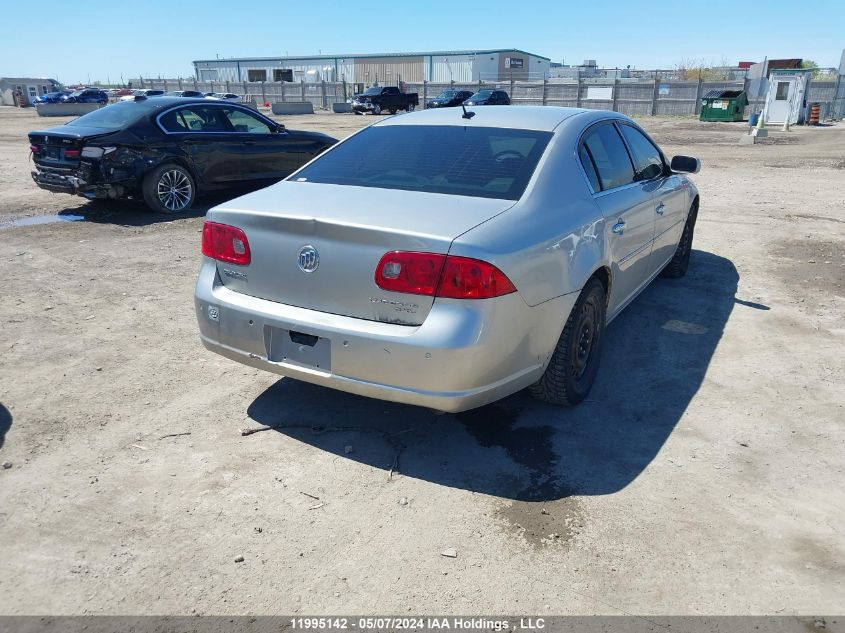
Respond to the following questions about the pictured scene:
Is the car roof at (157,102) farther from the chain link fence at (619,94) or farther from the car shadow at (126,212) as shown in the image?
the chain link fence at (619,94)

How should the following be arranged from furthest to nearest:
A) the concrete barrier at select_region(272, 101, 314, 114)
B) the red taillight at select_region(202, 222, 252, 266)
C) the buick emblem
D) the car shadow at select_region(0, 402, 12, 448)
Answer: the concrete barrier at select_region(272, 101, 314, 114) → the car shadow at select_region(0, 402, 12, 448) → the red taillight at select_region(202, 222, 252, 266) → the buick emblem

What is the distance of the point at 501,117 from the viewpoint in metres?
4.30

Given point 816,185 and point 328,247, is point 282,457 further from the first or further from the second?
point 816,185

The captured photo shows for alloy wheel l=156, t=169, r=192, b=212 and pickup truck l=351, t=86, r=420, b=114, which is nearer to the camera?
alloy wheel l=156, t=169, r=192, b=212

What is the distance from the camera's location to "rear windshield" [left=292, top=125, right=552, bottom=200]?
3650 mm

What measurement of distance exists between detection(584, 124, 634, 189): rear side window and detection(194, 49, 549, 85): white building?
61586mm

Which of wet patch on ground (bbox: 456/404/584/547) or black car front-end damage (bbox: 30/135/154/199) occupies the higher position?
black car front-end damage (bbox: 30/135/154/199)

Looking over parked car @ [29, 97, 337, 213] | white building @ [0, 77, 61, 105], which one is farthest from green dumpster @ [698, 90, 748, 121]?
white building @ [0, 77, 61, 105]

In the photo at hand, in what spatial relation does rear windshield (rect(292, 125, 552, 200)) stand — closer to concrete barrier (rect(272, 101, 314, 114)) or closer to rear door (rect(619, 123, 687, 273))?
rear door (rect(619, 123, 687, 273))

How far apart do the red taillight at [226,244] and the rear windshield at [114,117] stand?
242 inches

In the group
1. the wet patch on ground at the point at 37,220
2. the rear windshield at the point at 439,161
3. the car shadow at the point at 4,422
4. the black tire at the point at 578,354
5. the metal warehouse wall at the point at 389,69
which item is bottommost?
the car shadow at the point at 4,422

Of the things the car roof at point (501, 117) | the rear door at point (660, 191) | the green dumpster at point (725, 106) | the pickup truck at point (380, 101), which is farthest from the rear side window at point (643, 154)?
the pickup truck at point (380, 101)

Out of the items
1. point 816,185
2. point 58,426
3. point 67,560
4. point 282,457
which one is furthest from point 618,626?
point 816,185

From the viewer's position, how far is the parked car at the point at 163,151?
28.3 ft
